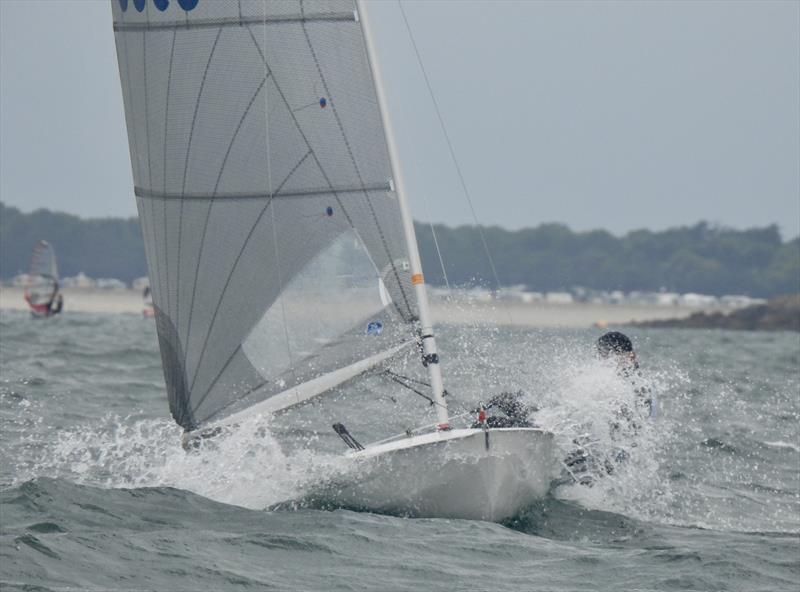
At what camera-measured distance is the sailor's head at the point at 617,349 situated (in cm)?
1092

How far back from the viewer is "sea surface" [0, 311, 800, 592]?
746cm

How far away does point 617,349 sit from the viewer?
10953 mm

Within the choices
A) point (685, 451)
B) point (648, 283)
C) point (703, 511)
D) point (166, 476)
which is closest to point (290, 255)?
point (166, 476)

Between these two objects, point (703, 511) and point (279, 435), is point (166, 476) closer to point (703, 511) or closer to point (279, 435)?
point (279, 435)

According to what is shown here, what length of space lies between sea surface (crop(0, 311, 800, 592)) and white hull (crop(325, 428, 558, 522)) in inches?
5.2

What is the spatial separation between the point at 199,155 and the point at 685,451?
19.2ft

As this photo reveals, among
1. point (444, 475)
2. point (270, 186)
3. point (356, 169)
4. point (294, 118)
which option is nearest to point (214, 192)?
point (270, 186)

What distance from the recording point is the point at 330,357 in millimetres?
9516

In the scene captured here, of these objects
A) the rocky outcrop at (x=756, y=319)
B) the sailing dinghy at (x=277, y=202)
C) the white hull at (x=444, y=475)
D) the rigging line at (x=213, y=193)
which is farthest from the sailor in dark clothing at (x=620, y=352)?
the rocky outcrop at (x=756, y=319)

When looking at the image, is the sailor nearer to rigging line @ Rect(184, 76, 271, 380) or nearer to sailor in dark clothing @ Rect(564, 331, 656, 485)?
sailor in dark clothing @ Rect(564, 331, 656, 485)

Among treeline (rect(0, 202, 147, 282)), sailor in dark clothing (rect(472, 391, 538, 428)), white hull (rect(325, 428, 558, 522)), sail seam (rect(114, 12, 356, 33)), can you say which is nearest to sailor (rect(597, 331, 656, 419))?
sailor in dark clothing (rect(472, 391, 538, 428))

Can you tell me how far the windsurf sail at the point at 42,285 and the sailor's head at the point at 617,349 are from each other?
38896 mm

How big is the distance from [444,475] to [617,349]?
2827mm

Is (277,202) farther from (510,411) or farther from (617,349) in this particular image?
(617,349)
